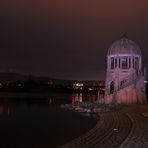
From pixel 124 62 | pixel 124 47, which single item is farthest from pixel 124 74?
pixel 124 47

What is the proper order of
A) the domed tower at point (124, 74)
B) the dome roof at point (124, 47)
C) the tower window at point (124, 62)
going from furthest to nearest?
the tower window at point (124, 62) < the dome roof at point (124, 47) < the domed tower at point (124, 74)

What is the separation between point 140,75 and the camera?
58.2 m

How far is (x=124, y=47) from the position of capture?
60844 millimetres

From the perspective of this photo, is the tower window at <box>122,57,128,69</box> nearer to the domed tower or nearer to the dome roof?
the domed tower

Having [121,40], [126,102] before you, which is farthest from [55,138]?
[121,40]

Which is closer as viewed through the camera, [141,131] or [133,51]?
[141,131]

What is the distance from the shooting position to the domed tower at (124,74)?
5619cm

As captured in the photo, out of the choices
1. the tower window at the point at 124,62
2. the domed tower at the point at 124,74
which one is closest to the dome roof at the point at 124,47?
the domed tower at the point at 124,74

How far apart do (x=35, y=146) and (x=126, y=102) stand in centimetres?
3411

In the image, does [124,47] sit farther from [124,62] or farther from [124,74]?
[124,74]

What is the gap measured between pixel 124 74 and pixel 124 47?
478 cm

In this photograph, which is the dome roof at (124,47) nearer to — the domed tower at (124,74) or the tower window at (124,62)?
the domed tower at (124,74)

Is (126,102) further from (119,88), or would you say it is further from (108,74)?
(108,74)

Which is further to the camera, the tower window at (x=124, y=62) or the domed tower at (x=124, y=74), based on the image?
the tower window at (x=124, y=62)
